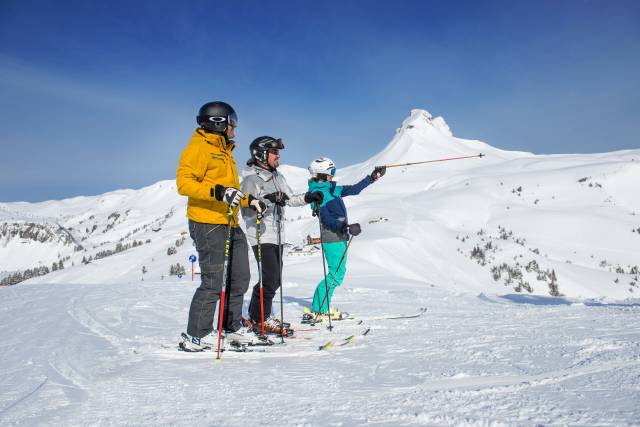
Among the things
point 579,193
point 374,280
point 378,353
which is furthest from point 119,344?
point 579,193

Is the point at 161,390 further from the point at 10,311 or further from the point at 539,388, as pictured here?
the point at 10,311

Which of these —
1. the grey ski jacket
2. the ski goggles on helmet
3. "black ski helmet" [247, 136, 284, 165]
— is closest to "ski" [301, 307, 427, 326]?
the grey ski jacket

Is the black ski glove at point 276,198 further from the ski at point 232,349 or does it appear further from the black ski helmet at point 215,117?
the ski at point 232,349

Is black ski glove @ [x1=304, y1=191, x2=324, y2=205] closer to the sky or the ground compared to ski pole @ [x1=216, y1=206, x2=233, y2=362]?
closer to the sky

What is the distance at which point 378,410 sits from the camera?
2.28 meters

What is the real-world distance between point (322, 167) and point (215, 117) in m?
2.14

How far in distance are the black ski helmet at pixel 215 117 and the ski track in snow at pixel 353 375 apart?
2.26 metres

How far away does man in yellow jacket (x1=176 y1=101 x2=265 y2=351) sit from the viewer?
3.97 metres

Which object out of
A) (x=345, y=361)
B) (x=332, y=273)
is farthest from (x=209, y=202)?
(x=332, y=273)

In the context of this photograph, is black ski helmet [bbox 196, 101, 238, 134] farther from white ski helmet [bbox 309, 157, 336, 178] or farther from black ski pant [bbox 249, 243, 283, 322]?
white ski helmet [bbox 309, 157, 336, 178]

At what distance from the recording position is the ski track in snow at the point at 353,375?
2211mm

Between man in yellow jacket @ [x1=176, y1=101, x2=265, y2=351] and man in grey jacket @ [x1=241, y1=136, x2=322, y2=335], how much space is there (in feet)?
2.48

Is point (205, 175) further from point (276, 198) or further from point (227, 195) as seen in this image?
point (276, 198)

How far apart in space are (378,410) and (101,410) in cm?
165
